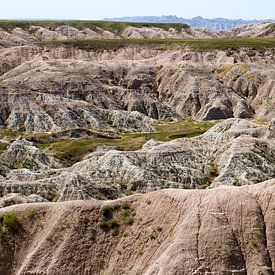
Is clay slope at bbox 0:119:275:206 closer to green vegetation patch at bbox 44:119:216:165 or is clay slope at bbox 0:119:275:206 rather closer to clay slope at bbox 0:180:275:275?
green vegetation patch at bbox 44:119:216:165

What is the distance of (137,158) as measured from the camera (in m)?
69.2

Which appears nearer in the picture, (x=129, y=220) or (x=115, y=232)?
(x=115, y=232)

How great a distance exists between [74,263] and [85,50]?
442ft

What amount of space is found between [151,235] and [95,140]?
192 ft

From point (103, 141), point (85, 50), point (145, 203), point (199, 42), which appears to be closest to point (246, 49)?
point (199, 42)

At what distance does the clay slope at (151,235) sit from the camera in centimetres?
3488

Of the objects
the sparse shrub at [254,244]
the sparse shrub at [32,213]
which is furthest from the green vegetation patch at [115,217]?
the sparse shrub at [254,244]

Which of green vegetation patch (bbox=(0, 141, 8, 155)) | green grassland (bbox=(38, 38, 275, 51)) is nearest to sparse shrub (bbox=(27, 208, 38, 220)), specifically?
green vegetation patch (bbox=(0, 141, 8, 155))

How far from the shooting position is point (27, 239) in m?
39.1

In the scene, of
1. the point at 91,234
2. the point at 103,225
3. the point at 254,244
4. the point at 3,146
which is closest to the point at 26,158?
the point at 3,146

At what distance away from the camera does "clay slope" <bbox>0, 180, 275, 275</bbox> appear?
1373 inches

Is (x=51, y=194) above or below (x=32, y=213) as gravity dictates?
below

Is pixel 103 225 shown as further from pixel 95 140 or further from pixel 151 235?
pixel 95 140

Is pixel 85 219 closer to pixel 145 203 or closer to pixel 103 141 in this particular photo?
pixel 145 203
